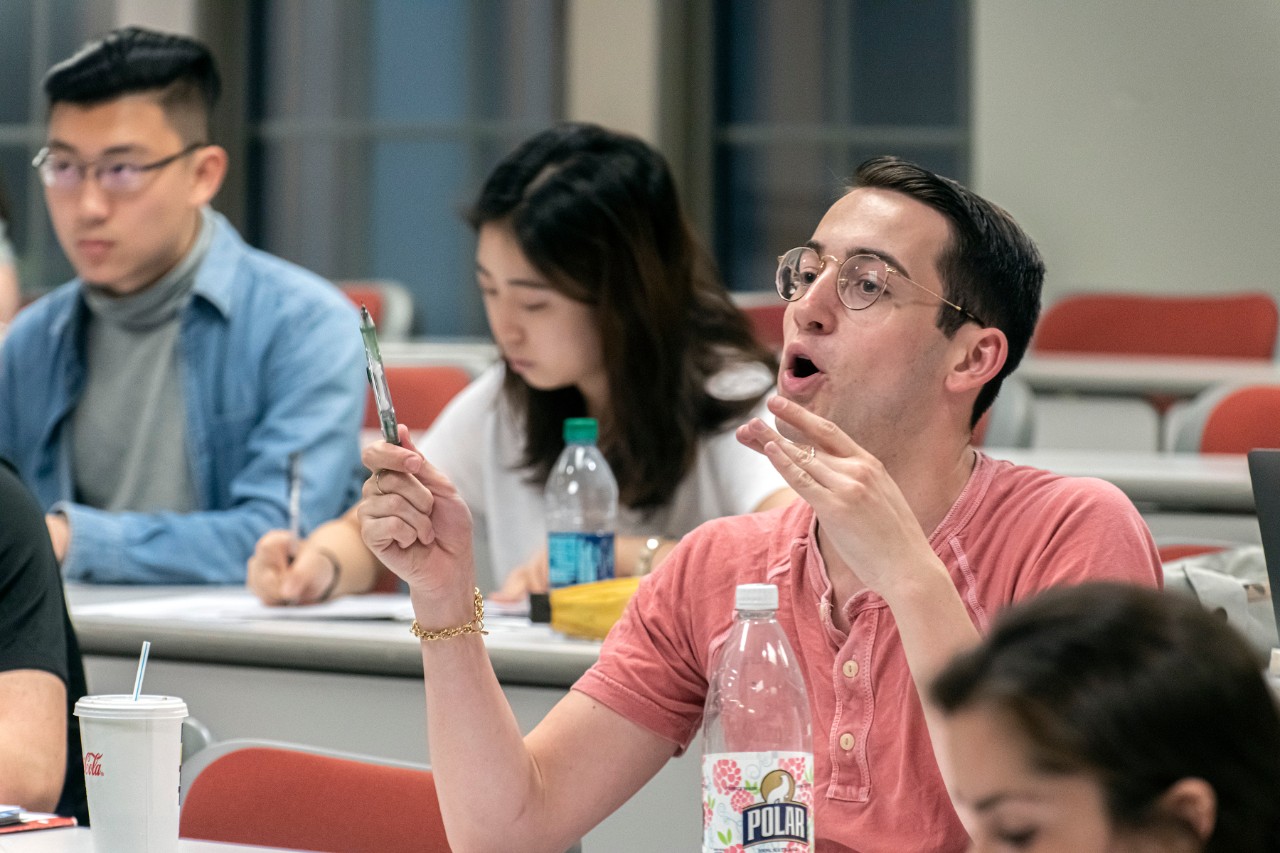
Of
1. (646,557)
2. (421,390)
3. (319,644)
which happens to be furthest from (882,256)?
(421,390)

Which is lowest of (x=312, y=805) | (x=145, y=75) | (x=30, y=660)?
(x=312, y=805)

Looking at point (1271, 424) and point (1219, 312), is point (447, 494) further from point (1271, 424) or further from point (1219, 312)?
point (1219, 312)

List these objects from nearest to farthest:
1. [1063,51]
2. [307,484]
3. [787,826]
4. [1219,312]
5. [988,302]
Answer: [787,826]
[988,302]
[307,484]
[1219,312]
[1063,51]

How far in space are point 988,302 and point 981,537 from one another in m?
0.22

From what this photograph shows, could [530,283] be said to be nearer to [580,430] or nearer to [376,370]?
[580,430]

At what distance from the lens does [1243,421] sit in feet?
10.5

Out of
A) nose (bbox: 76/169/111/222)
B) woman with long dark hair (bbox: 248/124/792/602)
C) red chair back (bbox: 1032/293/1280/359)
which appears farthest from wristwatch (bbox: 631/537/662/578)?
red chair back (bbox: 1032/293/1280/359)

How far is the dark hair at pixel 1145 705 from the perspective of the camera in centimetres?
78

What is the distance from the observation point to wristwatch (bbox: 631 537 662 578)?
234 centimetres

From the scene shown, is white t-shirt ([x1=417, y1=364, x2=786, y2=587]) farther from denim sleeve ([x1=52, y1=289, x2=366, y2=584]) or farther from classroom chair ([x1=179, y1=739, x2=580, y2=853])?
classroom chair ([x1=179, y1=739, x2=580, y2=853])

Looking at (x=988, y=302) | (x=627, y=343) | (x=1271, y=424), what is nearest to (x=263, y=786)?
(x=988, y=302)

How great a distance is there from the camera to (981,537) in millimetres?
1440

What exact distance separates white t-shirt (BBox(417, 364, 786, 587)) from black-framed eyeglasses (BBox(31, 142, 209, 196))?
75 cm

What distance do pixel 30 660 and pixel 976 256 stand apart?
1.01m
